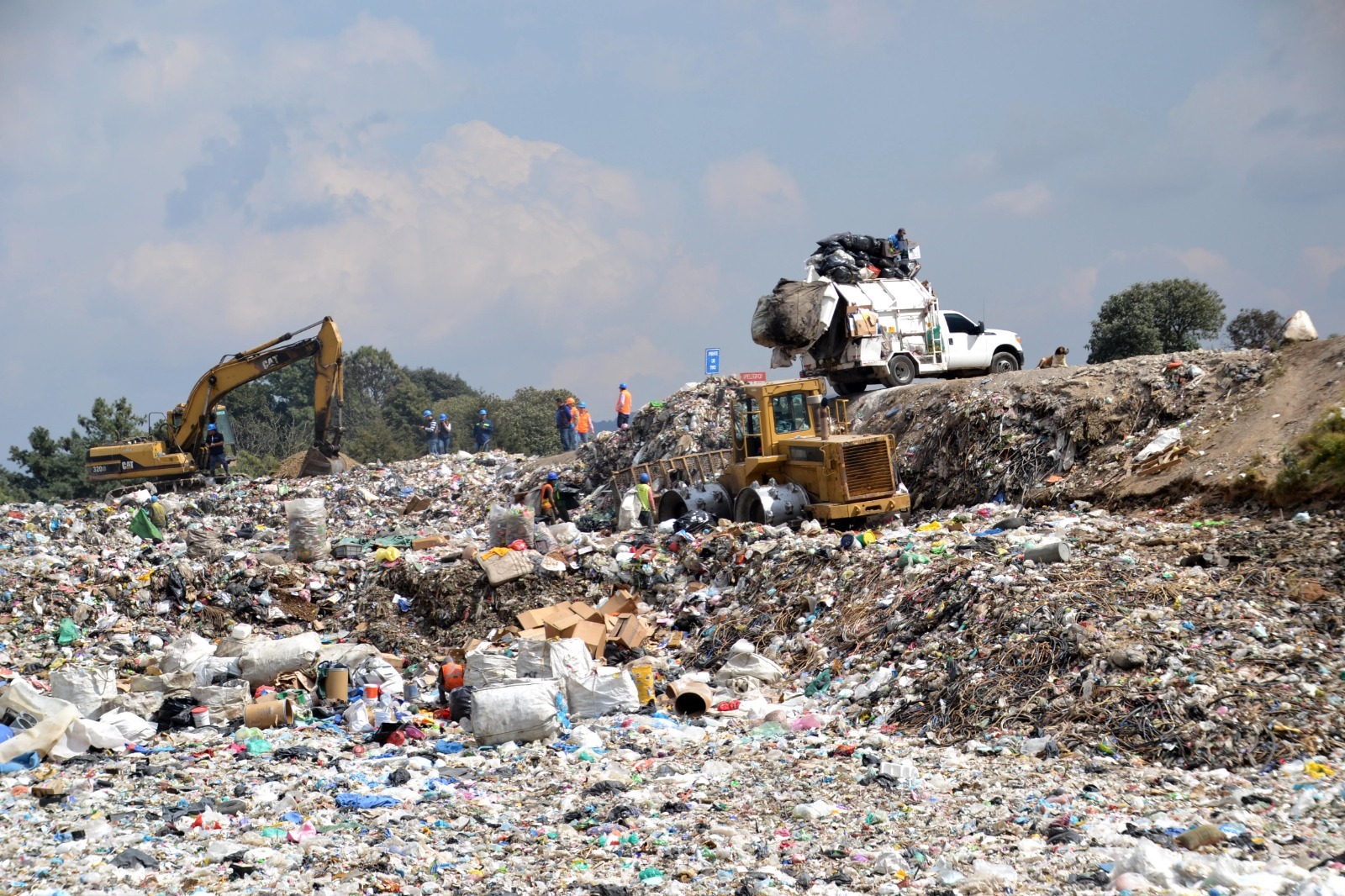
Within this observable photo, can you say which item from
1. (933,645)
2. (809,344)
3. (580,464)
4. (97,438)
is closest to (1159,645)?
(933,645)

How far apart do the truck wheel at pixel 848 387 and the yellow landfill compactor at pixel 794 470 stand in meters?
4.10

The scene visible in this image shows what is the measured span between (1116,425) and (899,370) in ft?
12.2

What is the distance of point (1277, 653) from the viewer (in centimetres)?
627

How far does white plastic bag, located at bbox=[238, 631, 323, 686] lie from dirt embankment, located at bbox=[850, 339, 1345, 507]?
831 centimetres

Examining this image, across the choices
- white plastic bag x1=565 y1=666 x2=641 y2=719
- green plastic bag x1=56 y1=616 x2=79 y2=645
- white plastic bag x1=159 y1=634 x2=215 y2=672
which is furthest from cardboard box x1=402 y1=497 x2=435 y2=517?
white plastic bag x1=565 y1=666 x2=641 y2=719

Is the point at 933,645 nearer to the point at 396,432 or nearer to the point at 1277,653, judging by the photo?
the point at 1277,653

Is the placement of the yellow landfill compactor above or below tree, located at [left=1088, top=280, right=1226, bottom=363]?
below

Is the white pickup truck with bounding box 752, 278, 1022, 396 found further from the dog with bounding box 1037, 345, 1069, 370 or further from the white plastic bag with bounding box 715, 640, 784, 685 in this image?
the white plastic bag with bounding box 715, 640, 784, 685

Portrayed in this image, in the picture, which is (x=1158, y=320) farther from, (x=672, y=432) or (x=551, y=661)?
(x=551, y=661)

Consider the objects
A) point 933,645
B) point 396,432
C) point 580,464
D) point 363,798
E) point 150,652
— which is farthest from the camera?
point 396,432

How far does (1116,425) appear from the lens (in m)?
13.0

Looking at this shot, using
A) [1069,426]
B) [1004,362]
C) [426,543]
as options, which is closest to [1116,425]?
[1069,426]

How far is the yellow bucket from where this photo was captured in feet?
24.6

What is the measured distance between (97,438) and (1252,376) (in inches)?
1366
